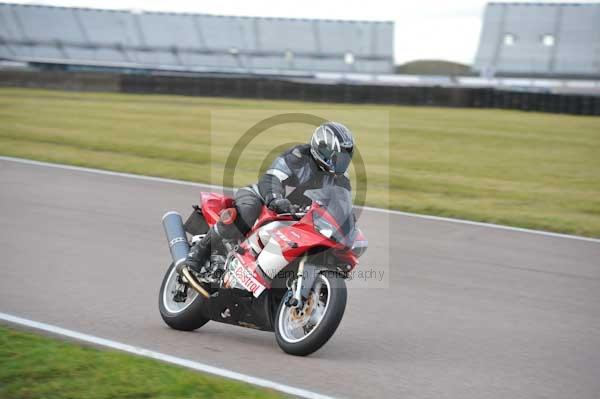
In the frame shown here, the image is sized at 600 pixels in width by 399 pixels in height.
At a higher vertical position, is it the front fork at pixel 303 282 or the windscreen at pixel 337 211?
the windscreen at pixel 337 211

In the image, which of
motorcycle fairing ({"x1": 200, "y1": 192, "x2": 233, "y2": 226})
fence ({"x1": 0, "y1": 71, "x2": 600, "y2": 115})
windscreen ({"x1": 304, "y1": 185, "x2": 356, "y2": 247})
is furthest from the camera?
fence ({"x1": 0, "y1": 71, "x2": 600, "y2": 115})

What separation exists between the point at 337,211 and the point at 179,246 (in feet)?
5.42

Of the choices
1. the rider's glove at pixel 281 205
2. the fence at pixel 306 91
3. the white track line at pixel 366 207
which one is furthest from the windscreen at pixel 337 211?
the fence at pixel 306 91

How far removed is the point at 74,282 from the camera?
7.66 meters

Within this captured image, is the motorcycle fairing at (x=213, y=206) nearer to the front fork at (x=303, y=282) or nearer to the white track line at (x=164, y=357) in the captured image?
the front fork at (x=303, y=282)

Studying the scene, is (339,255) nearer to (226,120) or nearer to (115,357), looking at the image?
(115,357)

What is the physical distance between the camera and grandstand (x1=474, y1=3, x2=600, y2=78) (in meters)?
54.1


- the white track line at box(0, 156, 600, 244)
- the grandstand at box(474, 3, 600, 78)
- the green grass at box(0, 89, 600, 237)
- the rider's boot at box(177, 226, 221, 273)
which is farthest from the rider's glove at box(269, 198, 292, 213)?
the grandstand at box(474, 3, 600, 78)

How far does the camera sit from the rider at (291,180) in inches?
223

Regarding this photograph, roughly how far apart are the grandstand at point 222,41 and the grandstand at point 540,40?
715 centimetres

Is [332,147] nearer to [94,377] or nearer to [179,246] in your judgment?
[179,246]

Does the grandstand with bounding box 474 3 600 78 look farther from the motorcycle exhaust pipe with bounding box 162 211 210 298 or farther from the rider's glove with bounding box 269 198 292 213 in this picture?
the rider's glove with bounding box 269 198 292 213

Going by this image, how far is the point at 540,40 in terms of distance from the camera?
5653cm

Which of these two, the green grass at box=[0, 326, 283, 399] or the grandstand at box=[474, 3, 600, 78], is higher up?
the grandstand at box=[474, 3, 600, 78]
